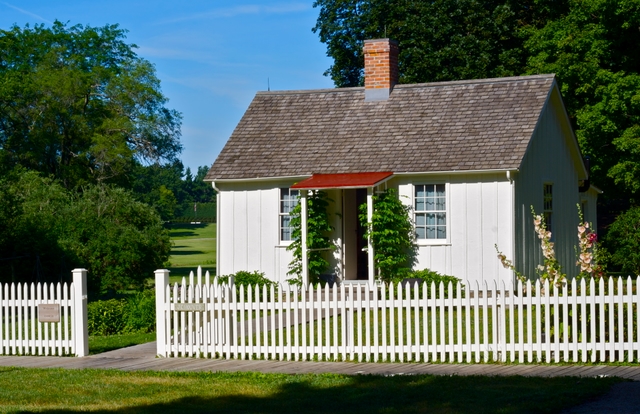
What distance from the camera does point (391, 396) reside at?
31.2ft

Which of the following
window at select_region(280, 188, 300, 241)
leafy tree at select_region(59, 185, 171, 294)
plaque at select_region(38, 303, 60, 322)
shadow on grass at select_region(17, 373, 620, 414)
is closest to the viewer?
shadow on grass at select_region(17, 373, 620, 414)

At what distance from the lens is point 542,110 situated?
2311 cm

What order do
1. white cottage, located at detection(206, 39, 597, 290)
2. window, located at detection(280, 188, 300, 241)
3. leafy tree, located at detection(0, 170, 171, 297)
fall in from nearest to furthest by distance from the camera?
white cottage, located at detection(206, 39, 597, 290) < window, located at detection(280, 188, 300, 241) < leafy tree, located at detection(0, 170, 171, 297)

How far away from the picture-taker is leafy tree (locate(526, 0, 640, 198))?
3105cm

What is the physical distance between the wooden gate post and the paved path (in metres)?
0.19

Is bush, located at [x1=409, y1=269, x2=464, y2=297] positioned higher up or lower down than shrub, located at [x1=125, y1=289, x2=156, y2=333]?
higher up

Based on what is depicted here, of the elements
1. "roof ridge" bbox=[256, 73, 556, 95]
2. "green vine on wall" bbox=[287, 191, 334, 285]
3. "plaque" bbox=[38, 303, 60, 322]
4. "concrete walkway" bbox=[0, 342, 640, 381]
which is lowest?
"concrete walkway" bbox=[0, 342, 640, 381]

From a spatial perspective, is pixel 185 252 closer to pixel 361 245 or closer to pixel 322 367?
pixel 361 245

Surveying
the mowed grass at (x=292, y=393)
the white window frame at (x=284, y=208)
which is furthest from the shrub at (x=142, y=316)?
the mowed grass at (x=292, y=393)

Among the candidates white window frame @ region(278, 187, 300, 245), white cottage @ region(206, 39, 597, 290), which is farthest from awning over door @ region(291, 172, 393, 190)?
white window frame @ region(278, 187, 300, 245)

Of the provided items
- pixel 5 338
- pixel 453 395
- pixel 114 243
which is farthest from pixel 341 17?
pixel 453 395

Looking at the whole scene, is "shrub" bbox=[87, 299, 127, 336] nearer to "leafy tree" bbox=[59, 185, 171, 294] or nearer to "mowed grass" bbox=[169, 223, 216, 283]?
"leafy tree" bbox=[59, 185, 171, 294]

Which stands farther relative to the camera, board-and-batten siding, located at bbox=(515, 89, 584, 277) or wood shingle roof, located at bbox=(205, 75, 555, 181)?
board-and-batten siding, located at bbox=(515, 89, 584, 277)

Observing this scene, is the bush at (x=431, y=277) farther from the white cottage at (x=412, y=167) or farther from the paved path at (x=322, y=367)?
the paved path at (x=322, y=367)
